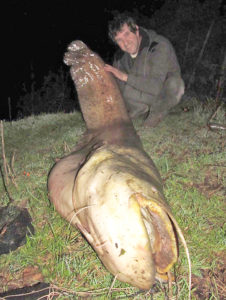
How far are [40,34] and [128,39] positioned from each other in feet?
64.4

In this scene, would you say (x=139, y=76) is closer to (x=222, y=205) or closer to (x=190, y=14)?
(x=222, y=205)

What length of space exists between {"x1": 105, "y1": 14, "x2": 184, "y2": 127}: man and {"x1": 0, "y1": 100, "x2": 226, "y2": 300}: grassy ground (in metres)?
0.37

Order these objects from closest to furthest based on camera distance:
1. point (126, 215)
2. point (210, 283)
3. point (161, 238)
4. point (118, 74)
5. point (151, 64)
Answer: point (126, 215)
point (161, 238)
point (210, 283)
point (118, 74)
point (151, 64)

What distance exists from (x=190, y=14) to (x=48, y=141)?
28.0 ft

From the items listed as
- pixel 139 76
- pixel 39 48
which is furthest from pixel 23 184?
pixel 39 48

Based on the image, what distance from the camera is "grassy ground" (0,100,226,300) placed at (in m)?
1.62

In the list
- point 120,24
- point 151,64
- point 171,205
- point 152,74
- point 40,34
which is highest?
point 120,24

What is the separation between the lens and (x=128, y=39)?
353cm

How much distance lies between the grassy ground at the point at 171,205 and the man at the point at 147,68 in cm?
37

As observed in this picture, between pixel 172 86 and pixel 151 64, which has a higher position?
pixel 151 64

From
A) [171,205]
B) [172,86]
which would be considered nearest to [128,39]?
[172,86]

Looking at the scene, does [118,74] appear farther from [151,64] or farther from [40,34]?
[40,34]

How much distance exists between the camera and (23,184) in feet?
8.08

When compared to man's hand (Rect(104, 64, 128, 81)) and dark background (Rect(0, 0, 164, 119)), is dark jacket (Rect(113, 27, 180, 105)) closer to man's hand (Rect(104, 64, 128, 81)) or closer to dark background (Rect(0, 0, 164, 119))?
man's hand (Rect(104, 64, 128, 81))
